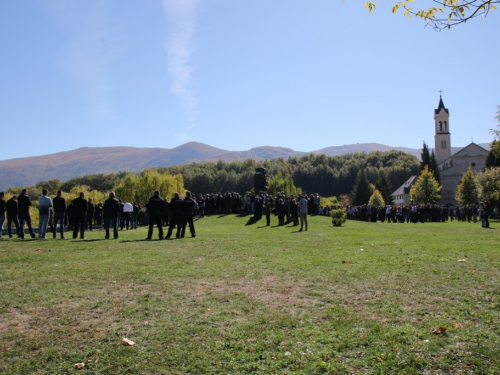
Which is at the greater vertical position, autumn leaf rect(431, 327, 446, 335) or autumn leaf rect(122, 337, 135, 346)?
autumn leaf rect(431, 327, 446, 335)

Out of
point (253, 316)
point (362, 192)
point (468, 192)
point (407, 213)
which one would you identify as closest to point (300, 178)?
point (362, 192)

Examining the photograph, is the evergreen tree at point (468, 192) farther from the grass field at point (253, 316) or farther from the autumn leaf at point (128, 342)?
the autumn leaf at point (128, 342)

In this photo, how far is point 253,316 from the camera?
6148 mm

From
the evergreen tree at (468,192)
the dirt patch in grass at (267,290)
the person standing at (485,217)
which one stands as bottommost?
the dirt patch in grass at (267,290)

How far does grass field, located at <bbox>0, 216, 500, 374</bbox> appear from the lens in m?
4.66

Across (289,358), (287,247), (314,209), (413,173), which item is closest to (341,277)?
(289,358)

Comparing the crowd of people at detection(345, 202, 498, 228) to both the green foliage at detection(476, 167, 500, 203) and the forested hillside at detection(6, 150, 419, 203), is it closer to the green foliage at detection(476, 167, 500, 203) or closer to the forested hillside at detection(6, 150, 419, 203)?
the green foliage at detection(476, 167, 500, 203)

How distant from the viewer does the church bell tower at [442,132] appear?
10512cm

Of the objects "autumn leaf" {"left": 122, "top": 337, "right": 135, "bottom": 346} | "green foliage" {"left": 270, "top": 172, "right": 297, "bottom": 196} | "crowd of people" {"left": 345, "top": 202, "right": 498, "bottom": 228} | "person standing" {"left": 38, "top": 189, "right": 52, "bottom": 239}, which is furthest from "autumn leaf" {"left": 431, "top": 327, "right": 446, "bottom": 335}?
"green foliage" {"left": 270, "top": 172, "right": 297, "bottom": 196}

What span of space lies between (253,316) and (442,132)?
11013 cm

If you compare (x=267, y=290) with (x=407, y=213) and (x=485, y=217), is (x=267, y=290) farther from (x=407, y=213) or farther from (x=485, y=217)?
(x=407, y=213)

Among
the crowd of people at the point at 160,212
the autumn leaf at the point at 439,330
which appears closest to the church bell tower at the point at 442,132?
the crowd of people at the point at 160,212

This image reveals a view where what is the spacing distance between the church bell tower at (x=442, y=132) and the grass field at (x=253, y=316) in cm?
10269

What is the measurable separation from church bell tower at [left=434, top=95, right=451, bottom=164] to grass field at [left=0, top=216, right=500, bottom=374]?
337 feet
